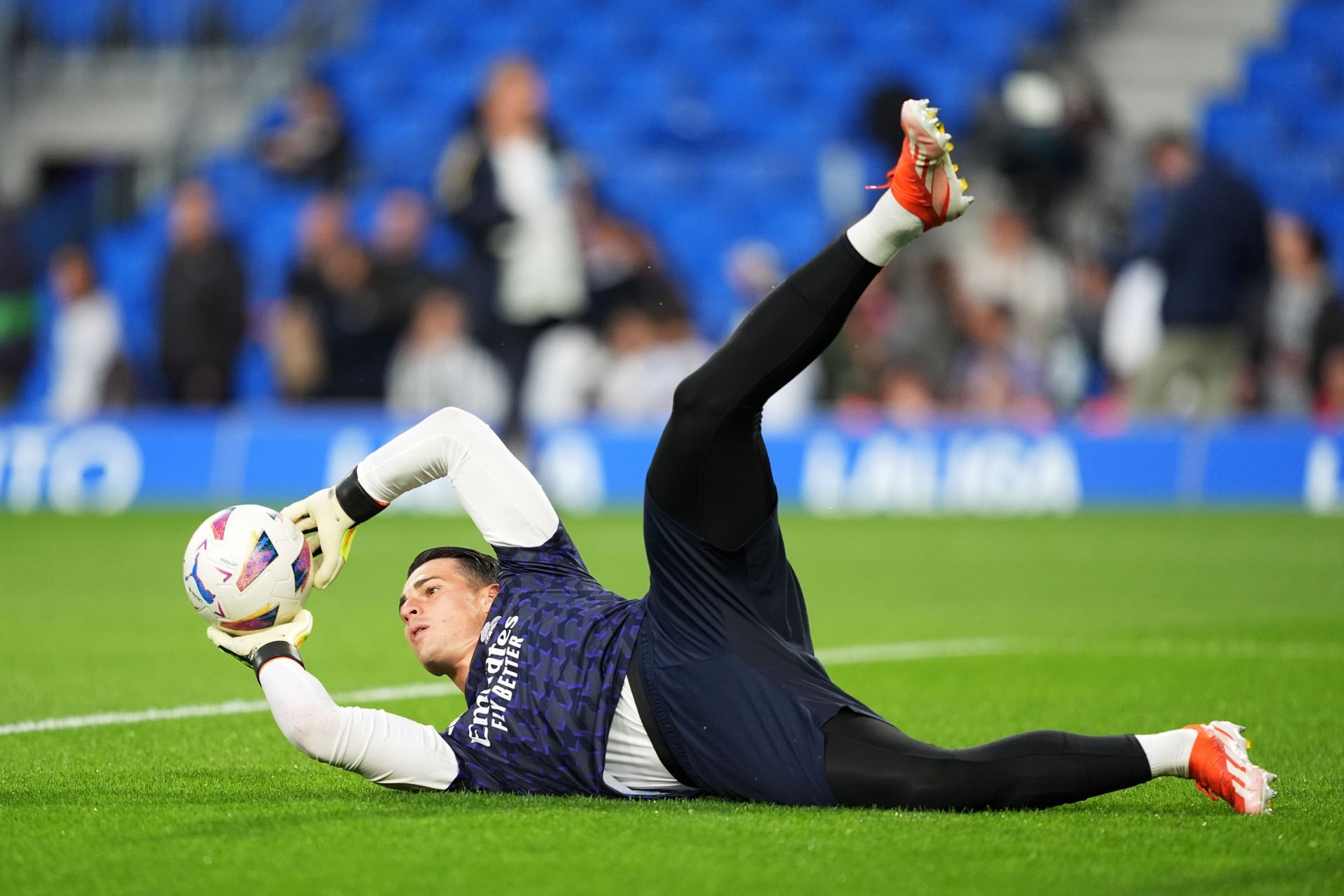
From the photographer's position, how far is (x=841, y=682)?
718 centimetres

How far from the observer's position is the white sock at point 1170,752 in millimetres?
4430

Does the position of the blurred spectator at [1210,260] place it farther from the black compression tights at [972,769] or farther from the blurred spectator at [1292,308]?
the black compression tights at [972,769]

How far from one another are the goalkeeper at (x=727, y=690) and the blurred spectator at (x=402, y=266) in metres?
12.2

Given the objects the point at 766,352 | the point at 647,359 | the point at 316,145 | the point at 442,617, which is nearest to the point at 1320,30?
the point at 647,359

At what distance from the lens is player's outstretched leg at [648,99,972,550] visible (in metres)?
4.46

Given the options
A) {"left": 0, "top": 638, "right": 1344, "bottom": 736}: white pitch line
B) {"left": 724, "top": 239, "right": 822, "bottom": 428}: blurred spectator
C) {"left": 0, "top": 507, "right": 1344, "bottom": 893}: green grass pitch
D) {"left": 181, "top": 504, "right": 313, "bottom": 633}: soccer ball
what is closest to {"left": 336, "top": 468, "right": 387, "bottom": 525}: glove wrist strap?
{"left": 181, "top": 504, "right": 313, "bottom": 633}: soccer ball

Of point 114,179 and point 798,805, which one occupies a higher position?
point 114,179

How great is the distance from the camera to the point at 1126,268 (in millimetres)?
15867

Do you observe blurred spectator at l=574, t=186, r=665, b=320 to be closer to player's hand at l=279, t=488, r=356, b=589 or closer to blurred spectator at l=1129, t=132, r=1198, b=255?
blurred spectator at l=1129, t=132, r=1198, b=255

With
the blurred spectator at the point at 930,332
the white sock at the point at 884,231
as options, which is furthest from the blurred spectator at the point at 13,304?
the white sock at the point at 884,231

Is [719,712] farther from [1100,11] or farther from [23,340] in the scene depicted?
[1100,11]

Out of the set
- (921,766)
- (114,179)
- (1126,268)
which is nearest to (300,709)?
(921,766)

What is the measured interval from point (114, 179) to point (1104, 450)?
1130cm

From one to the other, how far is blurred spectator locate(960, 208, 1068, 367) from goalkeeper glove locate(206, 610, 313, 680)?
11782mm
